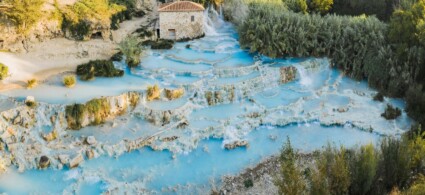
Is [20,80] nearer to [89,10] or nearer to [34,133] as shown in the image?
[34,133]

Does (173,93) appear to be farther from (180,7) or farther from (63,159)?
(180,7)

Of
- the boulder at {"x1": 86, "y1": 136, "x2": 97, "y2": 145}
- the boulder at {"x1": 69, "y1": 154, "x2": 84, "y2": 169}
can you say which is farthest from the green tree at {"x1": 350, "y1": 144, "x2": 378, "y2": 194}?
the boulder at {"x1": 86, "y1": 136, "x2": 97, "y2": 145}

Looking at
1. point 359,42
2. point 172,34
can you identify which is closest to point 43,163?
point 172,34

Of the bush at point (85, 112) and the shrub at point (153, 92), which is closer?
the bush at point (85, 112)

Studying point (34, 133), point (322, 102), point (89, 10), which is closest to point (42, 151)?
point (34, 133)

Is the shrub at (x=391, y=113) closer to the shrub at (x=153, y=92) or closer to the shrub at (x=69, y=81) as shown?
the shrub at (x=153, y=92)

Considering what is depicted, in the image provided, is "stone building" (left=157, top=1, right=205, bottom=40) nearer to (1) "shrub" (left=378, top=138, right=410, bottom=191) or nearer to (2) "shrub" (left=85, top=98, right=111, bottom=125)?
(2) "shrub" (left=85, top=98, right=111, bottom=125)

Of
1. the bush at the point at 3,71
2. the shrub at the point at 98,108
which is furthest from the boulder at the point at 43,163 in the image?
the bush at the point at 3,71
